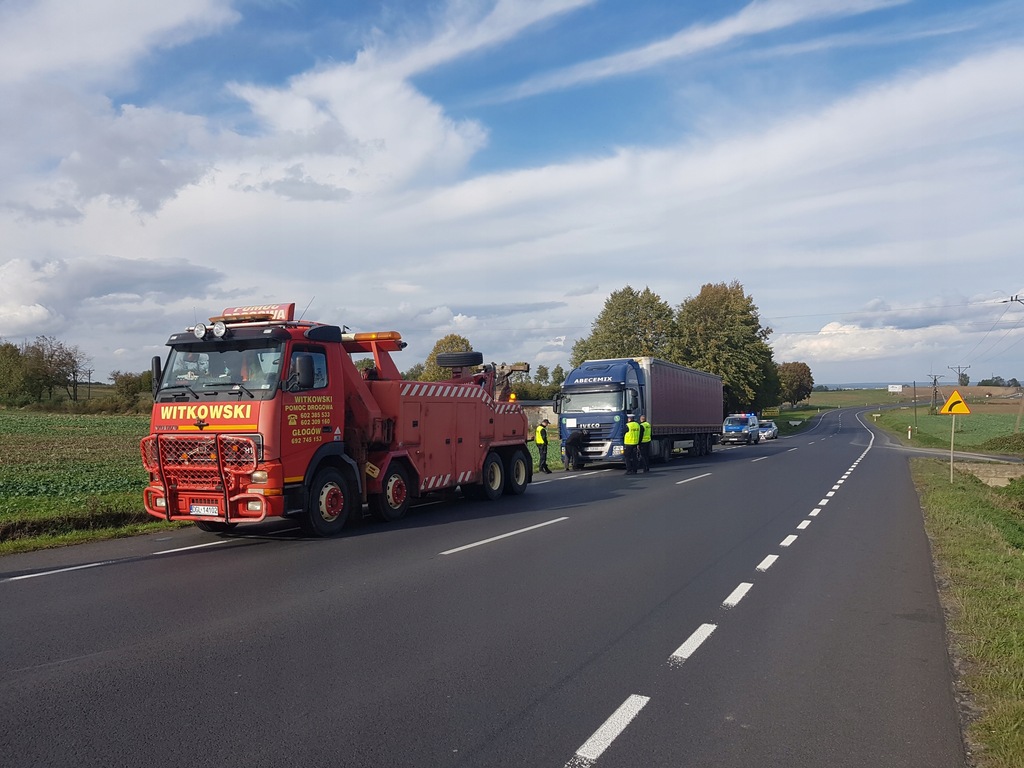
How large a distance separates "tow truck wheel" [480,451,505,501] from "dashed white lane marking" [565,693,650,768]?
11.3 metres

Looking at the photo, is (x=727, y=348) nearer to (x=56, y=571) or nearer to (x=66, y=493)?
(x=66, y=493)

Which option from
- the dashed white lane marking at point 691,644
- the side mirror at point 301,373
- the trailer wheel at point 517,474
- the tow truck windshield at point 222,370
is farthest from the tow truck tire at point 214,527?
the dashed white lane marking at point 691,644

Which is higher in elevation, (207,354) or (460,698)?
(207,354)

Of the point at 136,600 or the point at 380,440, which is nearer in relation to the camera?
the point at 136,600

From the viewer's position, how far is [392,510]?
13102 millimetres

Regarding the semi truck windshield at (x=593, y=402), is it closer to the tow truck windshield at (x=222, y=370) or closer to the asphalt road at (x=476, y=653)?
the asphalt road at (x=476, y=653)

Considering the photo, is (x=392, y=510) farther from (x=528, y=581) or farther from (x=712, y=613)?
(x=712, y=613)

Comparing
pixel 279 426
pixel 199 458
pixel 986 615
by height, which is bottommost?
pixel 986 615

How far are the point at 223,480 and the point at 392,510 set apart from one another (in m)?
3.19

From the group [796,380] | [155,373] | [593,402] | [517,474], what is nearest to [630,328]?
[593,402]

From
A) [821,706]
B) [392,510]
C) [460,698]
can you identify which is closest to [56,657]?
[460,698]

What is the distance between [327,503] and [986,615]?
803 cm

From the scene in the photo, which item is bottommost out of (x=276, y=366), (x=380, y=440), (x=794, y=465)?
(x=794, y=465)

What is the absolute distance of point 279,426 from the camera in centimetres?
1057
